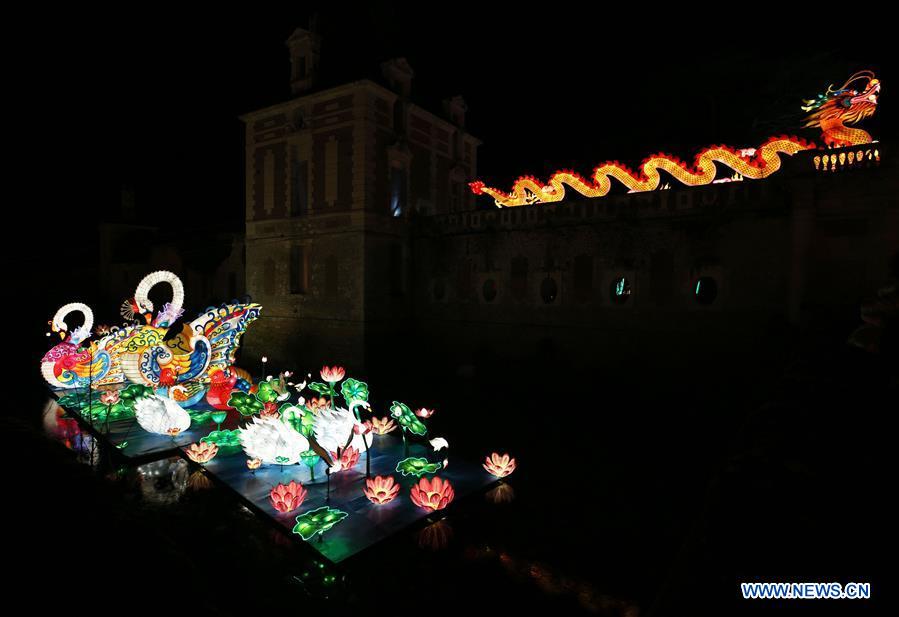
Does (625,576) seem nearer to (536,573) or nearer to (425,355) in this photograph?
(536,573)

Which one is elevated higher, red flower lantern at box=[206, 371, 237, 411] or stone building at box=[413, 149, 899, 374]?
stone building at box=[413, 149, 899, 374]

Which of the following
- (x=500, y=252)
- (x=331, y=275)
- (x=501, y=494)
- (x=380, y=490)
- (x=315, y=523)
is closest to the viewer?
(x=315, y=523)

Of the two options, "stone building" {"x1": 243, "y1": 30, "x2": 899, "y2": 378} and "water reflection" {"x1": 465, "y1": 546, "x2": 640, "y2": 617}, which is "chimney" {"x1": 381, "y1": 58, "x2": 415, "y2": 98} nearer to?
"stone building" {"x1": 243, "y1": 30, "x2": 899, "y2": 378}

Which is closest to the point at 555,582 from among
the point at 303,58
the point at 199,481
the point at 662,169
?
the point at 199,481

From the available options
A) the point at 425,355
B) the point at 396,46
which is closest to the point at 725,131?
the point at 396,46

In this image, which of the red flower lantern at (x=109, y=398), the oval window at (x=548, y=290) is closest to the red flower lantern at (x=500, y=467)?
the oval window at (x=548, y=290)

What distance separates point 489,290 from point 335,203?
7348mm

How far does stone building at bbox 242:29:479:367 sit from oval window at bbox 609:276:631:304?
28.8ft

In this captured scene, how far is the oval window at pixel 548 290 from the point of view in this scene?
1709cm

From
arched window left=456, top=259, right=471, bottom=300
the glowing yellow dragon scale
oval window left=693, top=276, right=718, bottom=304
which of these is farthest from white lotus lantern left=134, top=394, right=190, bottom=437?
oval window left=693, top=276, right=718, bottom=304

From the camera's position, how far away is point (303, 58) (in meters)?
20.2

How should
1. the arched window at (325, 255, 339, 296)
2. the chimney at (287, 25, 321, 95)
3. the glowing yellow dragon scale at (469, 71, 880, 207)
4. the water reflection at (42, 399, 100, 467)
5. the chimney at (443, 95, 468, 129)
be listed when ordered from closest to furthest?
1. the water reflection at (42, 399, 100, 467)
2. the glowing yellow dragon scale at (469, 71, 880, 207)
3. the arched window at (325, 255, 339, 296)
4. the chimney at (287, 25, 321, 95)
5. the chimney at (443, 95, 468, 129)

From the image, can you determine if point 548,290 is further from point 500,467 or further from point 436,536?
point 436,536

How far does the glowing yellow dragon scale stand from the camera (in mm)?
12008
